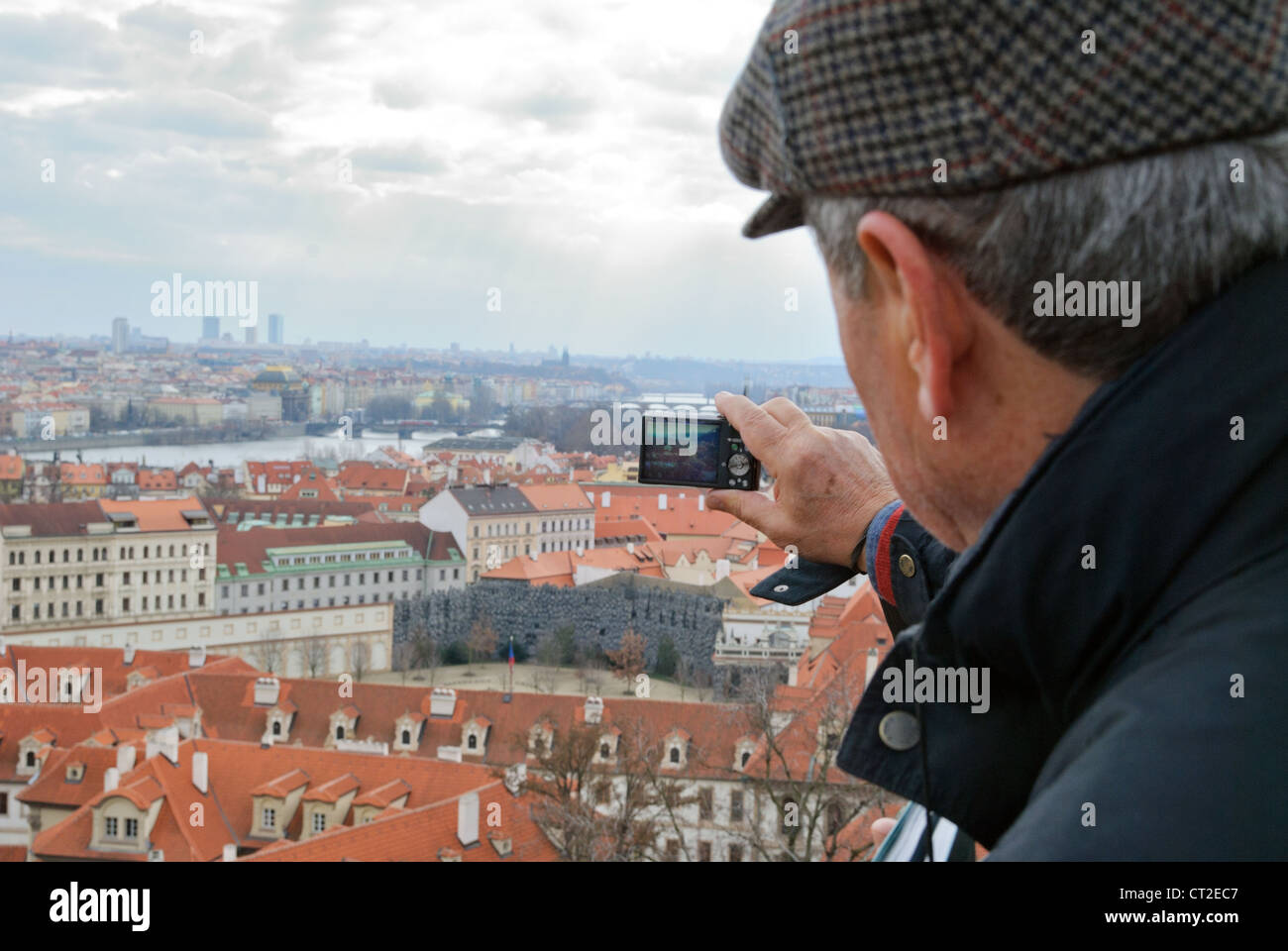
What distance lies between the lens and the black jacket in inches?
11.6

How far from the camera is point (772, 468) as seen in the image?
0.87 m

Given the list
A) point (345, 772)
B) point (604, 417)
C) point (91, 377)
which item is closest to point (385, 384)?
point (91, 377)

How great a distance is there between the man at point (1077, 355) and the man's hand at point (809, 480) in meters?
0.41

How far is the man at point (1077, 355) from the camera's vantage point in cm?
30

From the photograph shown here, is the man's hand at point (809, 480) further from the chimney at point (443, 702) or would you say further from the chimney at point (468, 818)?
the chimney at point (443, 702)

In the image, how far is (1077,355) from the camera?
0.38 meters

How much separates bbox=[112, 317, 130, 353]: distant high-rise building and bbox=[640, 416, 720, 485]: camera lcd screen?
82.8 feet

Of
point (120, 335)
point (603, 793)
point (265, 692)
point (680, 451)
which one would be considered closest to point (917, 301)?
point (680, 451)

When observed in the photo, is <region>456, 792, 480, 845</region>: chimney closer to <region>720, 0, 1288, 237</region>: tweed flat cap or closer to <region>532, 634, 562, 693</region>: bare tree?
<region>532, 634, 562, 693</region>: bare tree

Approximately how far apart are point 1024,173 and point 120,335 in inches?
1026

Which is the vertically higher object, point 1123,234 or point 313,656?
point 1123,234

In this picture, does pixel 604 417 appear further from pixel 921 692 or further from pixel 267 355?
pixel 267 355

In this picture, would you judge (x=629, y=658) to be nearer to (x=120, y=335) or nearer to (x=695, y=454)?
(x=120, y=335)
